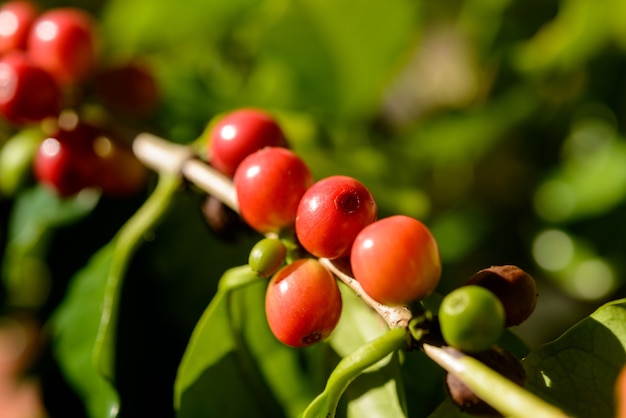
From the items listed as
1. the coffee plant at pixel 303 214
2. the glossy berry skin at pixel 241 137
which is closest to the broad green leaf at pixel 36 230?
the coffee plant at pixel 303 214

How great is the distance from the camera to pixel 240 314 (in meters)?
0.49

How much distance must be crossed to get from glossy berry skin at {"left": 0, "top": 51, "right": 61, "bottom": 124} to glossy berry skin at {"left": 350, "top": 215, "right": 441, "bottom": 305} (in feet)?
1.13

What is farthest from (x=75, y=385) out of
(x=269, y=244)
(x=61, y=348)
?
(x=269, y=244)

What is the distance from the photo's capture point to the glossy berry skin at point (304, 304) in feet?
1.27

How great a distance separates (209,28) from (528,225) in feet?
1.61

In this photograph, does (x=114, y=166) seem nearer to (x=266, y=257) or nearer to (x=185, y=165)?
(x=185, y=165)

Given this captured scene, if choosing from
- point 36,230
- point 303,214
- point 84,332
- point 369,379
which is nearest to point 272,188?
point 303,214

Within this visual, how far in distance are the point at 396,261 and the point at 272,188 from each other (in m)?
0.10

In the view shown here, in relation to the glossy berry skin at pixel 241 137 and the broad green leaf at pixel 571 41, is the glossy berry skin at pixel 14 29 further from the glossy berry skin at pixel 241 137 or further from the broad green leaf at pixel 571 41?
the broad green leaf at pixel 571 41

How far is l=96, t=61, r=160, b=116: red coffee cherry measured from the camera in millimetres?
659

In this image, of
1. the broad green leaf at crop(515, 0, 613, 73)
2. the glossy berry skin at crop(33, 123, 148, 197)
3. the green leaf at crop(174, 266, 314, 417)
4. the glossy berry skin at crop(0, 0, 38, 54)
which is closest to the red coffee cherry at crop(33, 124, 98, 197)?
the glossy berry skin at crop(33, 123, 148, 197)

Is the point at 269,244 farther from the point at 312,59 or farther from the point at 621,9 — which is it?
the point at 621,9

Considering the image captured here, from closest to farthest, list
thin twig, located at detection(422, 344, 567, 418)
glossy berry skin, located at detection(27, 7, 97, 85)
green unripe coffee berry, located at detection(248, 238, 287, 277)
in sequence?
thin twig, located at detection(422, 344, 567, 418)
green unripe coffee berry, located at detection(248, 238, 287, 277)
glossy berry skin, located at detection(27, 7, 97, 85)

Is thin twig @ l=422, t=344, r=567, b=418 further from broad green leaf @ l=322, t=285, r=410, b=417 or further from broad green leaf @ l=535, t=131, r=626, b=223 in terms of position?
broad green leaf @ l=535, t=131, r=626, b=223
